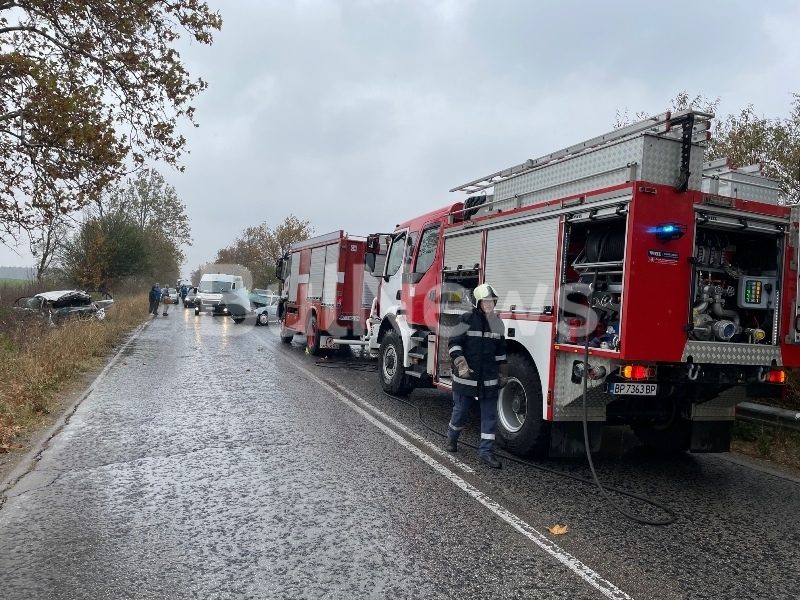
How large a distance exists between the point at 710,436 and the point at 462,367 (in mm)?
2654

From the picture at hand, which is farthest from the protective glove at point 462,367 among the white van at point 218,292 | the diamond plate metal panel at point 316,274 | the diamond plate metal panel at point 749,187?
the white van at point 218,292

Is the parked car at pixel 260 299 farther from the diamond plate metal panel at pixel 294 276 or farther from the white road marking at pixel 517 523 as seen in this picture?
the white road marking at pixel 517 523

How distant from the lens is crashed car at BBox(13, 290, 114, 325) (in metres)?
17.8

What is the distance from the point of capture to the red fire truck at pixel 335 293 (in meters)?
14.9

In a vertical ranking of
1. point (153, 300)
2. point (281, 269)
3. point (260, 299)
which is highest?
point (281, 269)

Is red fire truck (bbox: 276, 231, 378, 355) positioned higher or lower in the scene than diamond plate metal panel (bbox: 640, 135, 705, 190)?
lower

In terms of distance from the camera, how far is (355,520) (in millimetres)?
4613

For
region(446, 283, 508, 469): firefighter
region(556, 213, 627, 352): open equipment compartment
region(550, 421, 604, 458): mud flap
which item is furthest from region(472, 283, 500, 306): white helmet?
region(550, 421, 604, 458): mud flap

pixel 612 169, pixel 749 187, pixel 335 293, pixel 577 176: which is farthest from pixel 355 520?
pixel 335 293

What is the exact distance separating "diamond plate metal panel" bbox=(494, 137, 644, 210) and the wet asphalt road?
2.73m

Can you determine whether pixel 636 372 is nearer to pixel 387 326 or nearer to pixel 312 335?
pixel 387 326

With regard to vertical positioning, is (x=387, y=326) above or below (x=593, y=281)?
below

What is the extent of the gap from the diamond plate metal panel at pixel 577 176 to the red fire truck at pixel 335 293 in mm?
7081

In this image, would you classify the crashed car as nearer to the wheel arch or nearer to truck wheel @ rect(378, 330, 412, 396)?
the wheel arch
